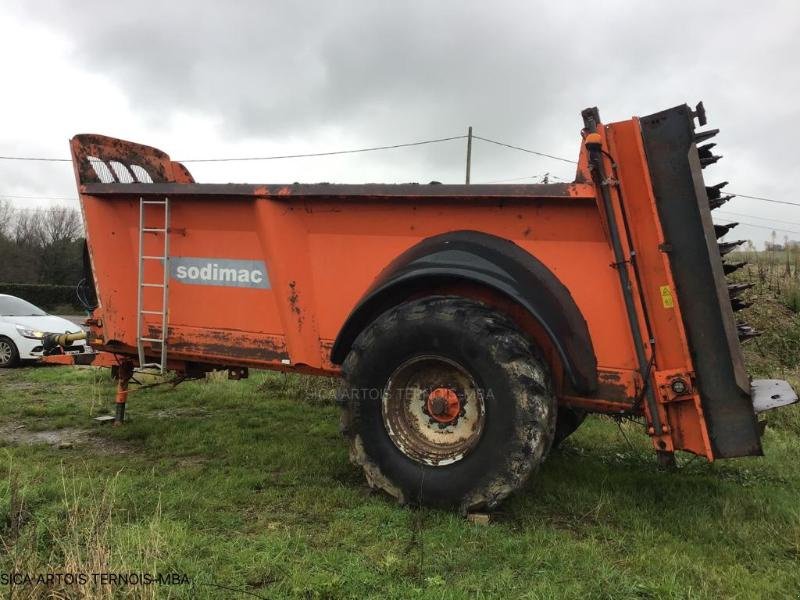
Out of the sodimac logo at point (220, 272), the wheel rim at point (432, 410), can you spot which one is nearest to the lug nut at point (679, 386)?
the wheel rim at point (432, 410)

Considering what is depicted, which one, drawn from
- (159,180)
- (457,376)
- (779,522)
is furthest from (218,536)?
(159,180)

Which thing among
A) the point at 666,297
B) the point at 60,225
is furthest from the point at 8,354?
the point at 60,225

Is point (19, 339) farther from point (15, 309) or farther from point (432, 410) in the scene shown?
point (432, 410)

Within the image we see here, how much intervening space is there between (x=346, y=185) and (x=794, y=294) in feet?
29.2

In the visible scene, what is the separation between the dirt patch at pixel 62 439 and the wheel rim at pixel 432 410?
107 inches

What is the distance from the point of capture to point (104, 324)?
4828 mm

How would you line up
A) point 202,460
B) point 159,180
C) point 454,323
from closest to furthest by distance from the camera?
point 454,323, point 202,460, point 159,180

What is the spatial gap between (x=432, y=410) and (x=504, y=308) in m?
0.75

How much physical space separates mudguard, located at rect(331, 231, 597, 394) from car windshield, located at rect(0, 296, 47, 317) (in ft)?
34.5

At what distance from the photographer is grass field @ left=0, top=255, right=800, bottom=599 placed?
2580 mm

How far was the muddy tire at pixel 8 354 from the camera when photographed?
10.6 meters

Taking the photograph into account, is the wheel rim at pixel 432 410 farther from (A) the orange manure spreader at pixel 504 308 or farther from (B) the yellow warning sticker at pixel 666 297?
(B) the yellow warning sticker at pixel 666 297

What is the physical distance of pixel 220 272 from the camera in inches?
174

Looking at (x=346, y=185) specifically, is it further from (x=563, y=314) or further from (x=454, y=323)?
(x=563, y=314)
